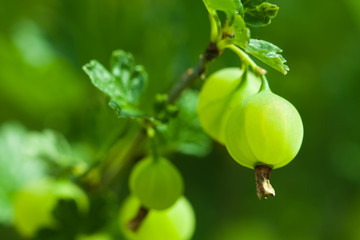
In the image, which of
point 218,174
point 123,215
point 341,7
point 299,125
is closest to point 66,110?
point 218,174

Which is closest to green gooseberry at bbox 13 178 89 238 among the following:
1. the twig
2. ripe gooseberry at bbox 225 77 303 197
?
the twig

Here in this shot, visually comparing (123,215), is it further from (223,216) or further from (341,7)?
(341,7)

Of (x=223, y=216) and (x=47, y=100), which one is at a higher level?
(x=47, y=100)

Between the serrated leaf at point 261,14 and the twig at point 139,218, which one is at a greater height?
the serrated leaf at point 261,14

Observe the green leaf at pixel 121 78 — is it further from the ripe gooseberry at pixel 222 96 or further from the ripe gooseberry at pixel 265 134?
the ripe gooseberry at pixel 265 134

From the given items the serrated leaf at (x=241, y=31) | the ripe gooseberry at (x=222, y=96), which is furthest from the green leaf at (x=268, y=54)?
the ripe gooseberry at (x=222, y=96)

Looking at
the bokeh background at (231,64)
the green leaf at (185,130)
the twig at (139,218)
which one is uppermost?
the twig at (139,218)

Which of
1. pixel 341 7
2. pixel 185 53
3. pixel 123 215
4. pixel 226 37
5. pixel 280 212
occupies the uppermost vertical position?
pixel 226 37

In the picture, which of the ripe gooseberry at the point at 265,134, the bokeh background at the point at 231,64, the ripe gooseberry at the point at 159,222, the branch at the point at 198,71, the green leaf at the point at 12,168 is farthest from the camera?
the bokeh background at the point at 231,64

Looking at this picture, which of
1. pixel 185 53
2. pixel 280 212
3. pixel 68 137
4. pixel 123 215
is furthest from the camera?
pixel 280 212
